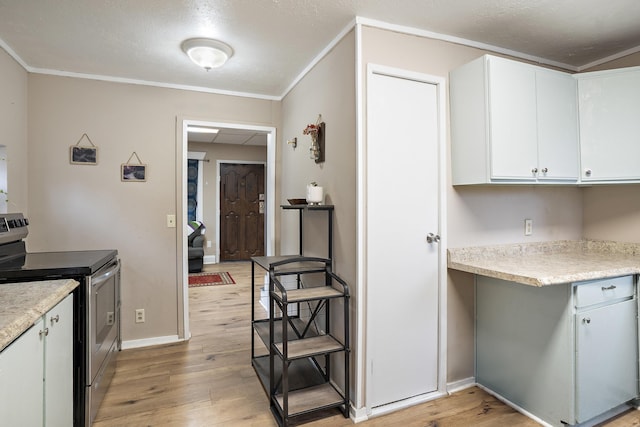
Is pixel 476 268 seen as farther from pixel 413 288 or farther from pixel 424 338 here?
pixel 424 338

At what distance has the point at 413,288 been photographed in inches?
86.9

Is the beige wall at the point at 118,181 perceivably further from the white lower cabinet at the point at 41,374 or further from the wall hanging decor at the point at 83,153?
the white lower cabinet at the point at 41,374

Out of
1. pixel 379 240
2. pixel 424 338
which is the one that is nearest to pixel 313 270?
pixel 379 240

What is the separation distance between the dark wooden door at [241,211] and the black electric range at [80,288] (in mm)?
4818

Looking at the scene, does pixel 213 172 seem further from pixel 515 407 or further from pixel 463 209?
pixel 515 407

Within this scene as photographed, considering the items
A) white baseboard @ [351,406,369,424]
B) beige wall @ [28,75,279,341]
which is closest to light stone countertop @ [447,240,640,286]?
white baseboard @ [351,406,369,424]

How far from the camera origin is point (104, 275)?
2143 millimetres

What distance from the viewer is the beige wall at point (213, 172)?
6.87 m

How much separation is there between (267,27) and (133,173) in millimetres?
1750

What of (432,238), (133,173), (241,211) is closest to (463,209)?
(432,238)

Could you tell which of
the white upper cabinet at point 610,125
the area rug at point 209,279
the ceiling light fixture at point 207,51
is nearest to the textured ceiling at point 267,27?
the ceiling light fixture at point 207,51

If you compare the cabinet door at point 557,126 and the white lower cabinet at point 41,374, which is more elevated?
the cabinet door at point 557,126

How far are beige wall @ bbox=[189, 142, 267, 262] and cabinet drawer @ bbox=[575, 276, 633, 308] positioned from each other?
5978mm

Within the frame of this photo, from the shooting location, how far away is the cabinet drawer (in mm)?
1873
